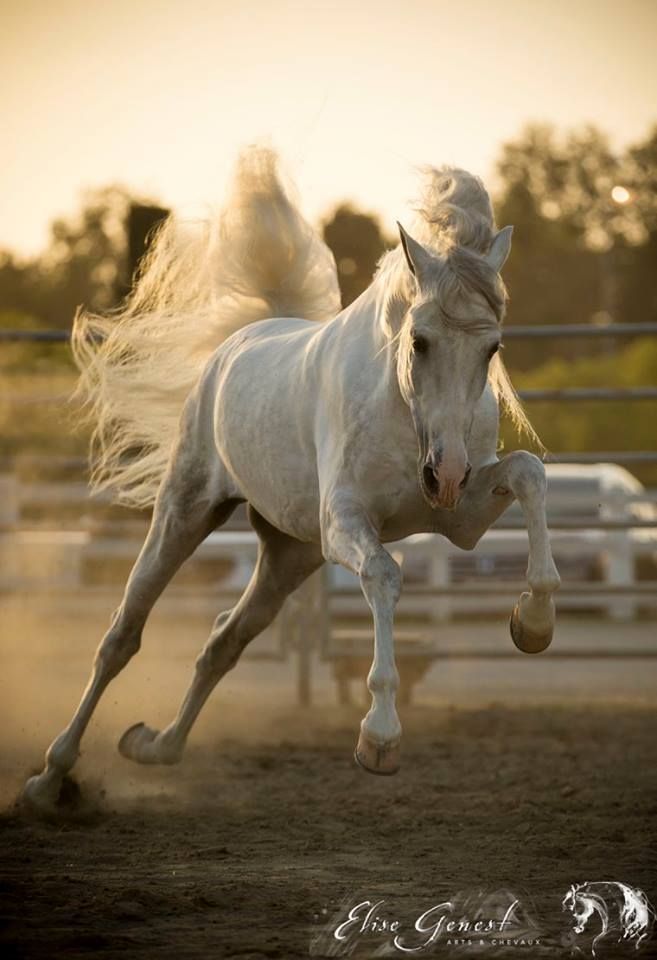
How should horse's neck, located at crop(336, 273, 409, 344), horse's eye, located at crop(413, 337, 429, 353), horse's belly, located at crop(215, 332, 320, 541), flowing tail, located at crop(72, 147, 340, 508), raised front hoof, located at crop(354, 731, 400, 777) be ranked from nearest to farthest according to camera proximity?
raised front hoof, located at crop(354, 731, 400, 777) < horse's eye, located at crop(413, 337, 429, 353) < horse's neck, located at crop(336, 273, 409, 344) < horse's belly, located at crop(215, 332, 320, 541) < flowing tail, located at crop(72, 147, 340, 508)

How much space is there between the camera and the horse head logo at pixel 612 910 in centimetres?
349

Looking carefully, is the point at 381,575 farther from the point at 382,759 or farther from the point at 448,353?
the point at 448,353

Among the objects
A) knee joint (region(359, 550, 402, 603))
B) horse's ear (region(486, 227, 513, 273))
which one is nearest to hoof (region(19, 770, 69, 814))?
knee joint (region(359, 550, 402, 603))

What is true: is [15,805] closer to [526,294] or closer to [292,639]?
[292,639]

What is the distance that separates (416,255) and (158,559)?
2.08m

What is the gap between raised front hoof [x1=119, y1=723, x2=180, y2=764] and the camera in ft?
19.0

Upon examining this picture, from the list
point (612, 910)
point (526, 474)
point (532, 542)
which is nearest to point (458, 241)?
point (526, 474)

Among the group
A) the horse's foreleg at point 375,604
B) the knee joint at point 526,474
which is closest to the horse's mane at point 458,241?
the knee joint at point 526,474

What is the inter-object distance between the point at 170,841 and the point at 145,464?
196cm

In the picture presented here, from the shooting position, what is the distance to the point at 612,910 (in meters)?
3.70

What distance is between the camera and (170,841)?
486cm

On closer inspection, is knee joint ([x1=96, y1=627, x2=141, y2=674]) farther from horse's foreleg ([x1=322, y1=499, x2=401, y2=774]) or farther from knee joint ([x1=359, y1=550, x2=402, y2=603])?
knee joint ([x1=359, y1=550, x2=402, y2=603])

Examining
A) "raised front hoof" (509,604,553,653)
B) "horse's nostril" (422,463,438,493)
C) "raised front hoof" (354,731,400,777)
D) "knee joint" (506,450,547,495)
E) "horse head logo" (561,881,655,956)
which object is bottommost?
"horse head logo" (561,881,655,956)

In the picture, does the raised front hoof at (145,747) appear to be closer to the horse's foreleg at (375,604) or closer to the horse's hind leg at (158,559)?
the horse's hind leg at (158,559)
